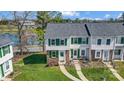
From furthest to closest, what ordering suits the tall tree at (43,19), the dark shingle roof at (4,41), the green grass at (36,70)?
the green grass at (36,70) → the dark shingle roof at (4,41) → the tall tree at (43,19)

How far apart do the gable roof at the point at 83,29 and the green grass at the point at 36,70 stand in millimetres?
478

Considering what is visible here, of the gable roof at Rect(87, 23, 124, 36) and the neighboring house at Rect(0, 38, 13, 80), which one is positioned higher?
the gable roof at Rect(87, 23, 124, 36)

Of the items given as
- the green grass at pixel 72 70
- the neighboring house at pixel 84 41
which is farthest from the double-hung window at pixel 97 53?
the green grass at pixel 72 70

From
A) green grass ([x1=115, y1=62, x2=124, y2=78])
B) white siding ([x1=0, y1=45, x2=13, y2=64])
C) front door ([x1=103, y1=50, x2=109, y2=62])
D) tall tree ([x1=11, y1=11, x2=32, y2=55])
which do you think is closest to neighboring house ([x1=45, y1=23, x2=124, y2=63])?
front door ([x1=103, y1=50, x2=109, y2=62])

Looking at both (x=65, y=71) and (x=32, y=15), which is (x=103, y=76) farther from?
(x=32, y=15)

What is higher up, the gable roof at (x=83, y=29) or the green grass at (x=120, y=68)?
the gable roof at (x=83, y=29)

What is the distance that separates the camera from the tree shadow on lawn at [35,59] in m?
3.97

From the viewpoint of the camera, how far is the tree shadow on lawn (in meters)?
3.97

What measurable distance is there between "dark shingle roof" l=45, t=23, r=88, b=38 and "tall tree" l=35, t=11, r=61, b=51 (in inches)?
3.4

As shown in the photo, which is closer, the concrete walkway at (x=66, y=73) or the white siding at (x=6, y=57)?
the white siding at (x=6, y=57)

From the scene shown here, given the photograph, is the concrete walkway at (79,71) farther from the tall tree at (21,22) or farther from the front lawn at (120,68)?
the tall tree at (21,22)

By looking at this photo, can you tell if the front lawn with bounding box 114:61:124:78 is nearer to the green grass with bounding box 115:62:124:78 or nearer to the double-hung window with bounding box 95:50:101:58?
the green grass with bounding box 115:62:124:78
